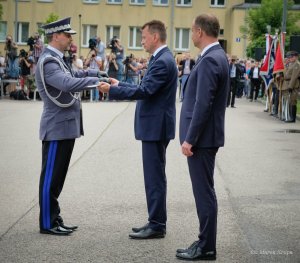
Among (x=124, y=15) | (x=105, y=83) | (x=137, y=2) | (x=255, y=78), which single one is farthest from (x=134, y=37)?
(x=105, y=83)

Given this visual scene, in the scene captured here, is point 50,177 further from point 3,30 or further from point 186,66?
point 3,30

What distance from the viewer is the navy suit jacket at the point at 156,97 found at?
6.35 m

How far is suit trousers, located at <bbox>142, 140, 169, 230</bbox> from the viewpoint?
21.7 feet

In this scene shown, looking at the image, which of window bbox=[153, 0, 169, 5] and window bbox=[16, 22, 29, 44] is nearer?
window bbox=[153, 0, 169, 5]

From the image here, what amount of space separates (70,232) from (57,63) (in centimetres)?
160

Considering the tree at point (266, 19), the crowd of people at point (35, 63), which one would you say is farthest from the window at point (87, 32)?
the crowd of people at point (35, 63)

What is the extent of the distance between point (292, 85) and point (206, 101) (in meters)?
15.8

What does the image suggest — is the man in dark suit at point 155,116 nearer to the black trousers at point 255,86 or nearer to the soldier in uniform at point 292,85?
the soldier in uniform at point 292,85

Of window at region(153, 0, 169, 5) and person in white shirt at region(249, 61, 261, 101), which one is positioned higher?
window at region(153, 0, 169, 5)

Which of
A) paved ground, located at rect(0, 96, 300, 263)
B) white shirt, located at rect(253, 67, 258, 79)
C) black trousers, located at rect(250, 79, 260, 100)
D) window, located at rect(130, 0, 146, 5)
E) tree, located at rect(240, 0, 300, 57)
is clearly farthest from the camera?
window, located at rect(130, 0, 146, 5)

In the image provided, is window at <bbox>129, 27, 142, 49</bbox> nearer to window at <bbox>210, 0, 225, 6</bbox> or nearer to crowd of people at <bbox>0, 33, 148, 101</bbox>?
window at <bbox>210, 0, 225, 6</bbox>

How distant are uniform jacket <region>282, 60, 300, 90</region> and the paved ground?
5.62 meters

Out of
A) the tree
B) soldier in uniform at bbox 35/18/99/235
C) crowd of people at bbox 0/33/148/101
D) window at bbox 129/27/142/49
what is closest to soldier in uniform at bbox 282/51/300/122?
crowd of people at bbox 0/33/148/101

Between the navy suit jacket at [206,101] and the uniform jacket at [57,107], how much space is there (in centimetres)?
112
